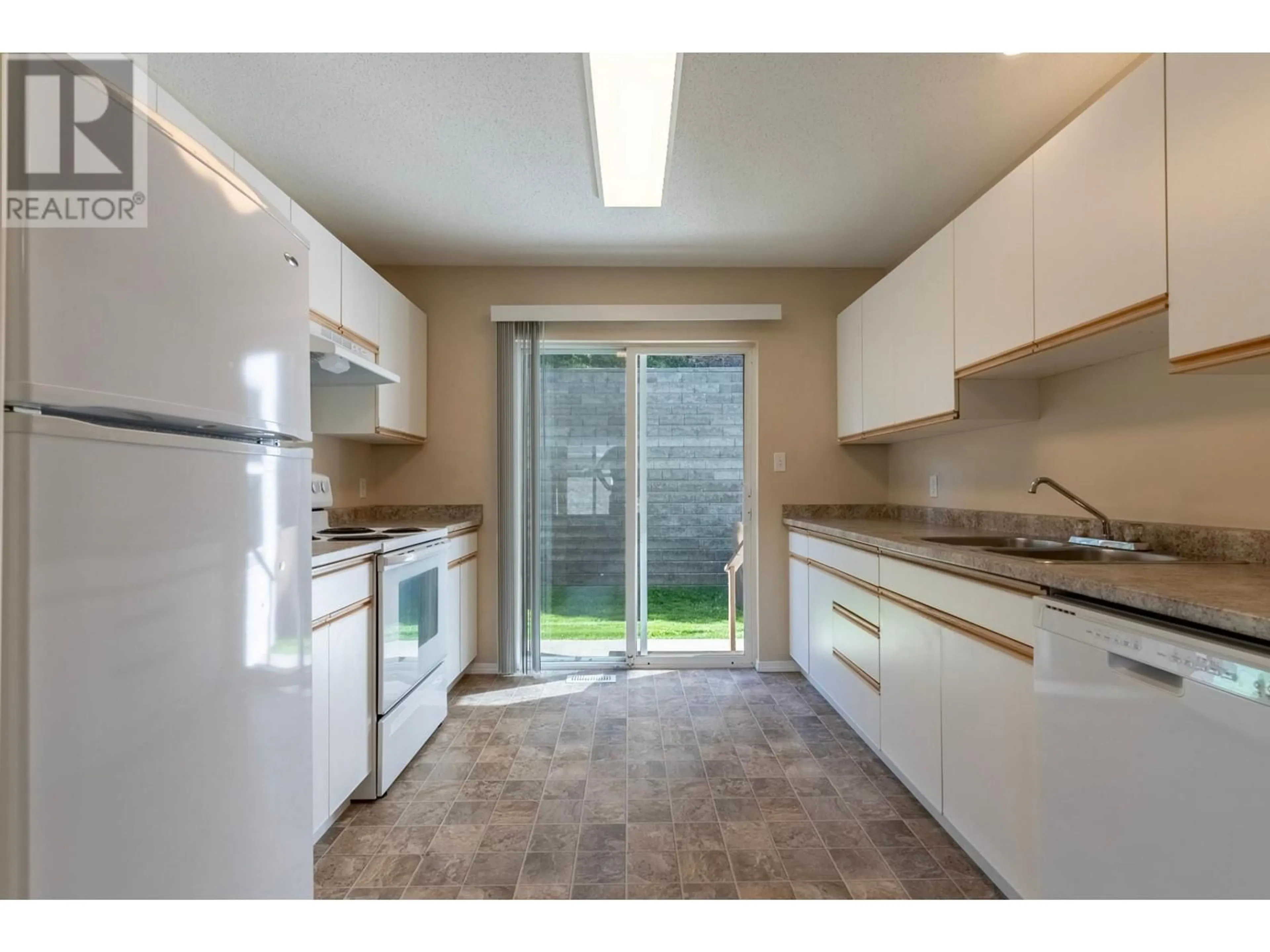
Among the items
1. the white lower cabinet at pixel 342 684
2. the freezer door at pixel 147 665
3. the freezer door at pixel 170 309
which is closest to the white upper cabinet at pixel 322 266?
the white lower cabinet at pixel 342 684

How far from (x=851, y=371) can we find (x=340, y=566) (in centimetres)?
282

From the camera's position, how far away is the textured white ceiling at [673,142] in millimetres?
1806

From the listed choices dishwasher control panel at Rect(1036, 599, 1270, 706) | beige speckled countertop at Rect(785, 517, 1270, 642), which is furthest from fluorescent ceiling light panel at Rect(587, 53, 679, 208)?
dishwasher control panel at Rect(1036, 599, 1270, 706)

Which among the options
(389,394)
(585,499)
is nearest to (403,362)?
(389,394)

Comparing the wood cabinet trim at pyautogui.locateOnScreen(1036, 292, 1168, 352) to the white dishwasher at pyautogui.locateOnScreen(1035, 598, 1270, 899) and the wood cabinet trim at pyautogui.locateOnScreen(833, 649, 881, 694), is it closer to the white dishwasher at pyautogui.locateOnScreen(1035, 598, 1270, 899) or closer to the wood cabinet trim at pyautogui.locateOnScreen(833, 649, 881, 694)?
the white dishwasher at pyautogui.locateOnScreen(1035, 598, 1270, 899)

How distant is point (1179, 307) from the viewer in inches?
48.9

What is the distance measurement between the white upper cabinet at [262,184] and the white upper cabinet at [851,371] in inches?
108

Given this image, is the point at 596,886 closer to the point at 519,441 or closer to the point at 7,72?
the point at 7,72

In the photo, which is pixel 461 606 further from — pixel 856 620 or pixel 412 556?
pixel 856 620

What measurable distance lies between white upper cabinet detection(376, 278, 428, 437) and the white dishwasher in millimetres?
2819

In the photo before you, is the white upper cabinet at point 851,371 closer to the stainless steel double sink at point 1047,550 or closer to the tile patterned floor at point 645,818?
the stainless steel double sink at point 1047,550

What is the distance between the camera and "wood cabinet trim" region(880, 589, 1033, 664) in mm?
1386

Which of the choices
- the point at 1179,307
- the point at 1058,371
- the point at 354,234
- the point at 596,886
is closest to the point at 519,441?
the point at 354,234
